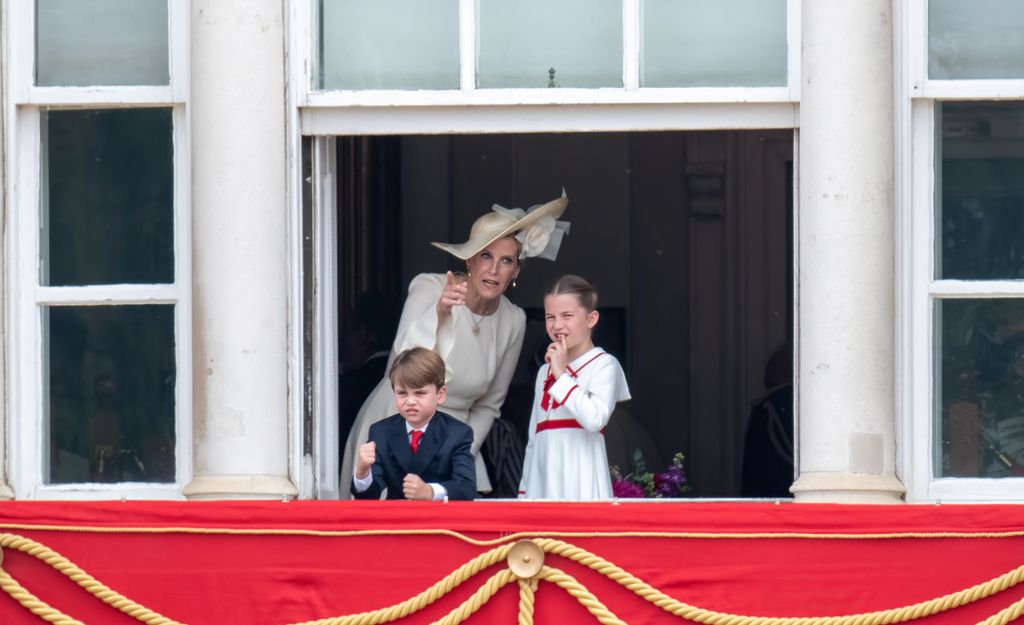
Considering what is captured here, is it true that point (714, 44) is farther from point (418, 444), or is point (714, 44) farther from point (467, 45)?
point (418, 444)

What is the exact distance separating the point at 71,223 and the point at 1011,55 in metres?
3.31

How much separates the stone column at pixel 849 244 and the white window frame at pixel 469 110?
0.15 meters

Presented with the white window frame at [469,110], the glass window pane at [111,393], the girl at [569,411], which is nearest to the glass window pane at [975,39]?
the white window frame at [469,110]

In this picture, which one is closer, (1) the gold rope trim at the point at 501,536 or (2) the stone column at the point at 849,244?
(1) the gold rope trim at the point at 501,536

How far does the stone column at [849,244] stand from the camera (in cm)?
733

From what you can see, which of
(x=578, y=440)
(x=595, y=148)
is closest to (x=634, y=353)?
(x=595, y=148)

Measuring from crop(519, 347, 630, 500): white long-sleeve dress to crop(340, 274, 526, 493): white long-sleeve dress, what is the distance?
0.49 metres

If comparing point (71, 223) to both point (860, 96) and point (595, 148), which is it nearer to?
point (860, 96)

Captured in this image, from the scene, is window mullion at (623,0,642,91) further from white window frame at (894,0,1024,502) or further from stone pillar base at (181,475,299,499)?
stone pillar base at (181,475,299,499)

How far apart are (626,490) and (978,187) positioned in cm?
181

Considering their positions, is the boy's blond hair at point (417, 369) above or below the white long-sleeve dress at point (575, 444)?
above

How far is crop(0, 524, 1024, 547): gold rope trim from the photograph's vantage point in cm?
694

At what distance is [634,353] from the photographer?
13.6 meters

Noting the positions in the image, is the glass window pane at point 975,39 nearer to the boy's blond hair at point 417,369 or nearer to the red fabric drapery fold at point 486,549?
the red fabric drapery fold at point 486,549
